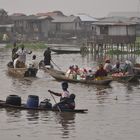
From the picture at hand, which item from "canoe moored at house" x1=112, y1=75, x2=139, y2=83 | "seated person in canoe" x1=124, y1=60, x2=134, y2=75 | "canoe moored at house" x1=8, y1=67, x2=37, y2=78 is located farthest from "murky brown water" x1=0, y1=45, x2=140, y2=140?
"canoe moored at house" x1=8, y1=67, x2=37, y2=78

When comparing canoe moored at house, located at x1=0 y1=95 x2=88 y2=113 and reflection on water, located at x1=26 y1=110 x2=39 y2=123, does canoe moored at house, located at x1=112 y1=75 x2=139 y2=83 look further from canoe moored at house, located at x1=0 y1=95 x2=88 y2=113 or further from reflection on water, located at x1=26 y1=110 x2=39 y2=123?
reflection on water, located at x1=26 y1=110 x2=39 y2=123

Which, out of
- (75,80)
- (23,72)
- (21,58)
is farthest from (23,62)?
(75,80)

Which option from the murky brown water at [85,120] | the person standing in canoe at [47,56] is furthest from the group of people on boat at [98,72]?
the person standing in canoe at [47,56]

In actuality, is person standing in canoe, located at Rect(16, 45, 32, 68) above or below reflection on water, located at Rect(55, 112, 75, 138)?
above

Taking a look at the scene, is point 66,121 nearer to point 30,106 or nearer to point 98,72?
point 30,106

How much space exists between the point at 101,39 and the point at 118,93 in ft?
110

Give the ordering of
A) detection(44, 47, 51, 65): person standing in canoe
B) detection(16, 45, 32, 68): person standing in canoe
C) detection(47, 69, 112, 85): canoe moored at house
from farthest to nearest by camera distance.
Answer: detection(44, 47, 51, 65): person standing in canoe → detection(16, 45, 32, 68): person standing in canoe → detection(47, 69, 112, 85): canoe moored at house

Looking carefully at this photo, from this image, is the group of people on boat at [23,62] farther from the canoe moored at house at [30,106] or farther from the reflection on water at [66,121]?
the reflection on water at [66,121]

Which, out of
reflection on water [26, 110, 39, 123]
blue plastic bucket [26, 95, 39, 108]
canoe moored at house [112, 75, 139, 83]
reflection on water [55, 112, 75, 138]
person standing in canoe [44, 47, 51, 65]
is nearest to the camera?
reflection on water [55, 112, 75, 138]

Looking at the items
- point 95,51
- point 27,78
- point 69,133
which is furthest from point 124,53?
point 69,133

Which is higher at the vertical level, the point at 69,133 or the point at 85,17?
the point at 85,17

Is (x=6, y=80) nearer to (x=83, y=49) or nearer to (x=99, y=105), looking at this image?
(x=99, y=105)

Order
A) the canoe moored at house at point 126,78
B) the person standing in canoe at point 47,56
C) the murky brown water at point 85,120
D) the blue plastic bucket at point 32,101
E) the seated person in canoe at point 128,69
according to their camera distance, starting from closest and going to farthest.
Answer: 1. the murky brown water at point 85,120
2. the blue plastic bucket at point 32,101
3. the canoe moored at house at point 126,78
4. the seated person in canoe at point 128,69
5. the person standing in canoe at point 47,56

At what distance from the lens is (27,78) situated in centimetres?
2873
